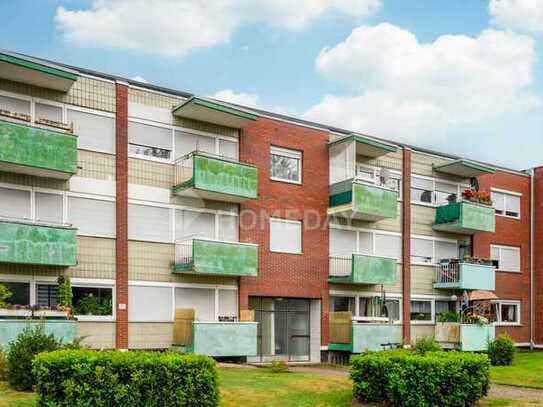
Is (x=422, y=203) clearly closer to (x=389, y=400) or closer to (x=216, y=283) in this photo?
(x=216, y=283)

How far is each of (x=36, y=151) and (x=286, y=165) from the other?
34.7ft

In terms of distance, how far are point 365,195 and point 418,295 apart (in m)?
6.53

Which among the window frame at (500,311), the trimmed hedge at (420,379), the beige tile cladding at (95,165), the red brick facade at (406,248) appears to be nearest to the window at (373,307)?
the red brick facade at (406,248)

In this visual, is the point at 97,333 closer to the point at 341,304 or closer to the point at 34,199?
the point at 34,199

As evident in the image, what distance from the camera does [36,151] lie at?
20250 mm

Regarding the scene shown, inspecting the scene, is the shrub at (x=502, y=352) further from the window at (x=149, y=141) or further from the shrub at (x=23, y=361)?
the shrub at (x=23, y=361)

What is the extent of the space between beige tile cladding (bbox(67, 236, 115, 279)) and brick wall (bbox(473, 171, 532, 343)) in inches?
759

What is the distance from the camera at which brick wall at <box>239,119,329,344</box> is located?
2612 centimetres

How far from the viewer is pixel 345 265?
28.7m

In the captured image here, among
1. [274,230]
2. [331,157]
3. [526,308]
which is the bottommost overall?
[526,308]

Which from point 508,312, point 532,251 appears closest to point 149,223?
point 508,312

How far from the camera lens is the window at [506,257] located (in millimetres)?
34984

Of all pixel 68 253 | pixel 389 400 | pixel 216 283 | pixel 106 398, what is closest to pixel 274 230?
pixel 216 283

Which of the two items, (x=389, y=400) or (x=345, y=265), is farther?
(x=345, y=265)
